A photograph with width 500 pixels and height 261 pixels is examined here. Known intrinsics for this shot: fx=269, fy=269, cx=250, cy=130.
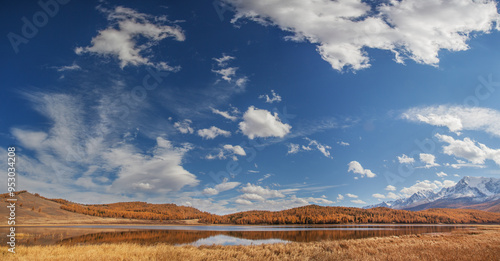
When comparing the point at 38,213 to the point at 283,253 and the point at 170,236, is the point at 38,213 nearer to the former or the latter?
the point at 170,236

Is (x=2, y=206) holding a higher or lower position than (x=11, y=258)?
lower

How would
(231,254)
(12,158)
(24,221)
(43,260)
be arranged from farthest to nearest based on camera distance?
1. (24,221)
2. (231,254)
3. (12,158)
4. (43,260)

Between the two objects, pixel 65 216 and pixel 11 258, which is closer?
pixel 11 258

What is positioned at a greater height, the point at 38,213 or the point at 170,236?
the point at 170,236

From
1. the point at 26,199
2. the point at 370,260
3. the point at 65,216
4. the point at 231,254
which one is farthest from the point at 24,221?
the point at 370,260

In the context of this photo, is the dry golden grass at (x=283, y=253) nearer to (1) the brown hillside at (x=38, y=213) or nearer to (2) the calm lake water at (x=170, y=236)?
(2) the calm lake water at (x=170, y=236)

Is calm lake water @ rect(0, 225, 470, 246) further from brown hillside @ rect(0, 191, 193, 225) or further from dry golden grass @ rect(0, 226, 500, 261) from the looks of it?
brown hillside @ rect(0, 191, 193, 225)

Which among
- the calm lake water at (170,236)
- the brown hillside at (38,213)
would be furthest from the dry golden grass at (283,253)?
the brown hillside at (38,213)

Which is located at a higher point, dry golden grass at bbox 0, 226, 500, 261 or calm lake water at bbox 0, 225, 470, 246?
dry golden grass at bbox 0, 226, 500, 261

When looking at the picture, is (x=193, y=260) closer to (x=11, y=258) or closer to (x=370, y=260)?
(x=370, y=260)

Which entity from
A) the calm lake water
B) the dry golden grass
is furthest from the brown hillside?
the dry golden grass

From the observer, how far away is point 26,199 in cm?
18538

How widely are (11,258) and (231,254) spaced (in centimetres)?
1834

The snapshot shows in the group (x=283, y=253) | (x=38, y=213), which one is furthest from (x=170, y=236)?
(x=38, y=213)
